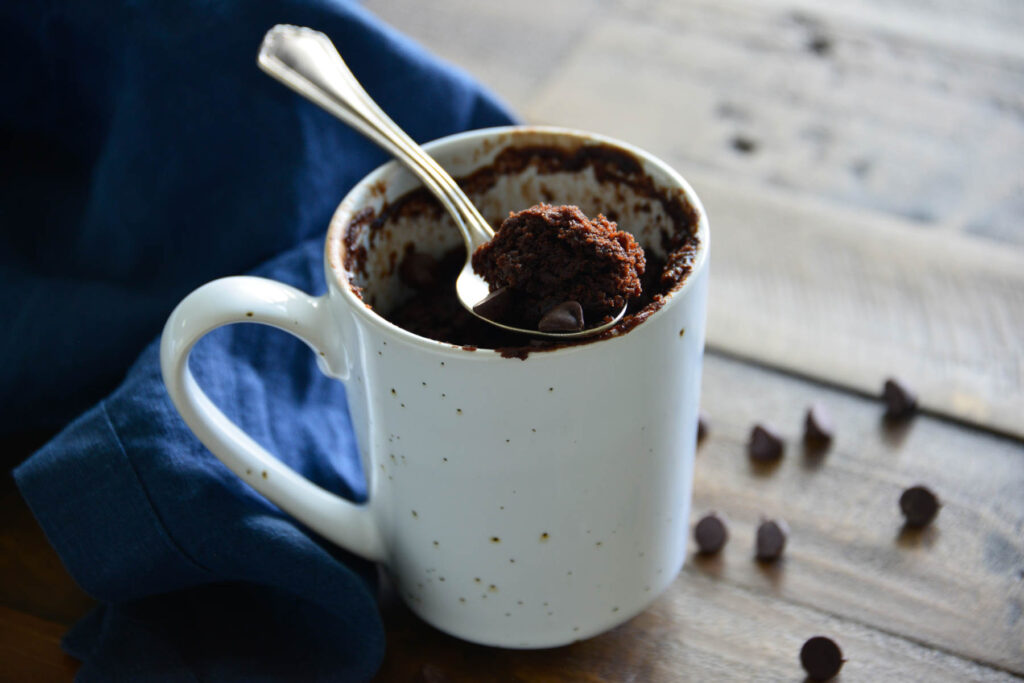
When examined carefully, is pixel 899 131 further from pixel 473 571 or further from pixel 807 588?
pixel 473 571

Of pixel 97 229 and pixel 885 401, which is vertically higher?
pixel 97 229

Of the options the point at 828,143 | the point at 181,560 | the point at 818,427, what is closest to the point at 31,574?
the point at 181,560

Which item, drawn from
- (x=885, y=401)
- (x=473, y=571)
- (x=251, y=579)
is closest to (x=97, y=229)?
(x=251, y=579)

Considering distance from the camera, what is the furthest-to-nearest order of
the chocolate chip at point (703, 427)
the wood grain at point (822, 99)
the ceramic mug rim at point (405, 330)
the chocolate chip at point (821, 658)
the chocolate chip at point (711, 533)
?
the wood grain at point (822, 99) → the chocolate chip at point (703, 427) → the chocolate chip at point (711, 533) → the chocolate chip at point (821, 658) → the ceramic mug rim at point (405, 330)

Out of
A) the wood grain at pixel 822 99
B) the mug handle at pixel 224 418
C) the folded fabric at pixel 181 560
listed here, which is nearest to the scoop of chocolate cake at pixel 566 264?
the mug handle at pixel 224 418

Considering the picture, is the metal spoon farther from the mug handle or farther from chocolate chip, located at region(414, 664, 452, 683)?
chocolate chip, located at region(414, 664, 452, 683)

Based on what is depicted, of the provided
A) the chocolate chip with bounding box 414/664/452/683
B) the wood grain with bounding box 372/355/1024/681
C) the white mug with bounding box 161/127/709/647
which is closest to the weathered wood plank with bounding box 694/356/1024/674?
the wood grain with bounding box 372/355/1024/681

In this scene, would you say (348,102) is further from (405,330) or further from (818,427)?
(818,427)

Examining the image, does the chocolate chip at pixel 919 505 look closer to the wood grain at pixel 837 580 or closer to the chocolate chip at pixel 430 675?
the wood grain at pixel 837 580
